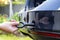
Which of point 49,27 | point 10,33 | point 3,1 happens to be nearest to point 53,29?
point 49,27

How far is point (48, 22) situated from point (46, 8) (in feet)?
0.14

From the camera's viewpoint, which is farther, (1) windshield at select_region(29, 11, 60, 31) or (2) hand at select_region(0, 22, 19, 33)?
(2) hand at select_region(0, 22, 19, 33)

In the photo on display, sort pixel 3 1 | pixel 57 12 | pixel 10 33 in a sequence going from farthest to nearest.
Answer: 1. pixel 3 1
2. pixel 10 33
3. pixel 57 12

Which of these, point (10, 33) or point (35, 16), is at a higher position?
point (35, 16)

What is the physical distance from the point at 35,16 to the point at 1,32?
488mm

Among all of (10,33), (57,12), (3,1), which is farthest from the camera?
(3,1)

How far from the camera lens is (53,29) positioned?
498 mm

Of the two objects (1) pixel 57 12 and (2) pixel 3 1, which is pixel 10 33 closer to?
(1) pixel 57 12

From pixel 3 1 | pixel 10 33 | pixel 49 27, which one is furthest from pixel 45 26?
pixel 3 1

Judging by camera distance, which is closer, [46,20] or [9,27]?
[46,20]

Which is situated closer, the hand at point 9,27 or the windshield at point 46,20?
the windshield at point 46,20

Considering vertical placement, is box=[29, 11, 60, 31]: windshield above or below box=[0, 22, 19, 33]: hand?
above

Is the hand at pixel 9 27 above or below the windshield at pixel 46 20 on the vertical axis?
below

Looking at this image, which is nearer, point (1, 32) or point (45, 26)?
point (45, 26)
